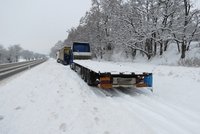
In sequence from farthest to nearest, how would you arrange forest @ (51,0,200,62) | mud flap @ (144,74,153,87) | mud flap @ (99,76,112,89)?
1. forest @ (51,0,200,62)
2. mud flap @ (144,74,153,87)
3. mud flap @ (99,76,112,89)

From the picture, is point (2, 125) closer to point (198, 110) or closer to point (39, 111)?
point (39, 111)

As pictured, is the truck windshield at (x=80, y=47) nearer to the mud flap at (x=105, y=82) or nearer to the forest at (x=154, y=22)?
the forest at (x=154, y=22)

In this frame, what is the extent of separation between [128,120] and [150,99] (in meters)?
2.87

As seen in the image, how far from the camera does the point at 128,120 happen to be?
5.55 meters

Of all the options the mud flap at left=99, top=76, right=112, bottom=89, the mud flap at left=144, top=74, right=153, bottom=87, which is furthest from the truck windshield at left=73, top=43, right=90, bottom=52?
the mud flap at left=144, top=74, right=153, bottom=87

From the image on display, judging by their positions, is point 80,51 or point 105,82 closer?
point 105,82

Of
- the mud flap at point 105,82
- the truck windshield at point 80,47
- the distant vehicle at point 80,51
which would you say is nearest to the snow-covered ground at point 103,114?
the mud flap at point 105,82

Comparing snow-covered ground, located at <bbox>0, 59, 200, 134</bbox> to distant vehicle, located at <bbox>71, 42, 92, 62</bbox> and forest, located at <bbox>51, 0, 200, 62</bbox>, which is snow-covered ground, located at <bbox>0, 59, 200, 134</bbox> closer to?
forest, located at <bbox>51, 0, 200, 62</bbox>

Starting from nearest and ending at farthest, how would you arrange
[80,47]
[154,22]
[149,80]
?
[149,80]
[154,22]
[80,47]

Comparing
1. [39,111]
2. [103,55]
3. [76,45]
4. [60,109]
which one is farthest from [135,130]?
[103,55]

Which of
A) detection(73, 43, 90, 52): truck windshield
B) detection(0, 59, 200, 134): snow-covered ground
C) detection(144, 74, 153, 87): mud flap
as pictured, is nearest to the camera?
detection(0, 59, 200, 134): snow-covered ground

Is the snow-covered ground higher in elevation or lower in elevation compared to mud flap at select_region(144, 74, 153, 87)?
lower

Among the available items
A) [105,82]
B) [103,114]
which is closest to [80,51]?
[105,82]

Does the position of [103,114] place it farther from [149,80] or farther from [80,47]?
[80,47]
